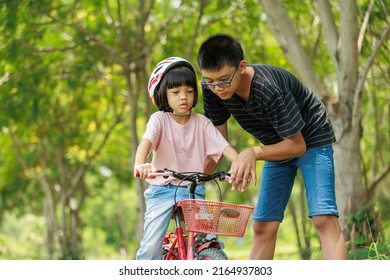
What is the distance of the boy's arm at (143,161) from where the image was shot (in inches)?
174

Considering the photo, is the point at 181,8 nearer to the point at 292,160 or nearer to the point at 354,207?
the point at 354,207

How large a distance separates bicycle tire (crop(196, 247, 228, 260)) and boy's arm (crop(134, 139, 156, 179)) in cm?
56

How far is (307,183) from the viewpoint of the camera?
214 inches

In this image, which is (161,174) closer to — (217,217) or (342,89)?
(217,217)

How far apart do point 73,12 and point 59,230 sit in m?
7.11

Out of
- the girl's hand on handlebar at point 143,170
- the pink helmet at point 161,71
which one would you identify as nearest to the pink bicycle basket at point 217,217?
the girl's hand on handlebar at point 143,170

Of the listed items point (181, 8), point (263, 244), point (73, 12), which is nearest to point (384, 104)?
point (181, 8)

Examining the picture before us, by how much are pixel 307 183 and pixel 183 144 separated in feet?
3.34

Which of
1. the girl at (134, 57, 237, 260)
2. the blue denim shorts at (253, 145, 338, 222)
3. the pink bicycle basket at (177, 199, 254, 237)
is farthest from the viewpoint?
Answer: the blue denim shorts at (253, 145, 338, 222)

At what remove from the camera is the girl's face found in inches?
191

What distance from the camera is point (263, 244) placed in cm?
589

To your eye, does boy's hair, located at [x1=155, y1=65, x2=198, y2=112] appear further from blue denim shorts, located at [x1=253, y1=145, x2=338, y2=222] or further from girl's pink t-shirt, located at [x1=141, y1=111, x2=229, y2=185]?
blue denim shorts, located at [x1=253, y1=145, x2=338, y2=222]

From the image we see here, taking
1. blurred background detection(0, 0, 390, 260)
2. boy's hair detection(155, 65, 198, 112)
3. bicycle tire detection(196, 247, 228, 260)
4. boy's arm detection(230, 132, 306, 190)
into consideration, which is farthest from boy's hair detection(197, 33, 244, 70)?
blurred background detection(0, 0, 390, 260)
